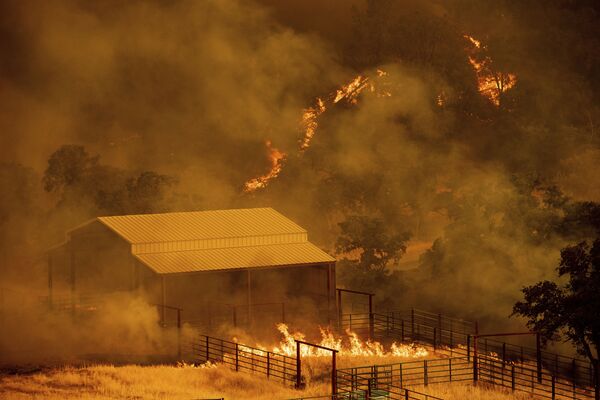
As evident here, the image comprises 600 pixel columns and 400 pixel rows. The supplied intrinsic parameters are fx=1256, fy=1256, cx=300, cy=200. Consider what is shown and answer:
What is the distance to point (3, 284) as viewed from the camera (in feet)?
193

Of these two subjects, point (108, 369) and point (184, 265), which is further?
point (184, 265)

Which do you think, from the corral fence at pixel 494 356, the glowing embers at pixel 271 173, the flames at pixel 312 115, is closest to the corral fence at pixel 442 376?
the corral fence at pixel 494 356

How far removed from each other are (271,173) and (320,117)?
6.34 m

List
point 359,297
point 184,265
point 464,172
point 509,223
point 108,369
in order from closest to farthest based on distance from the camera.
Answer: point 108,369 < point 184,265 < point 509,223 < point 359,297 < point 464,172

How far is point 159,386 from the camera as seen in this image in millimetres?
36188

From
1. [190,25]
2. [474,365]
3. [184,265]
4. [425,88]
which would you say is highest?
[190,25]

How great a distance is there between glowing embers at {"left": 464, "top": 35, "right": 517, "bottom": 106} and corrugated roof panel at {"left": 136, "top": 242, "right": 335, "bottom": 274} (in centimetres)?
3949

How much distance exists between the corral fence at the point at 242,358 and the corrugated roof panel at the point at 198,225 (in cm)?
489

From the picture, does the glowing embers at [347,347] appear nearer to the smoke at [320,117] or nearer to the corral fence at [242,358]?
the corral fence at [242,358]

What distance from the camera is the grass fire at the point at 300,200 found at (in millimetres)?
39562

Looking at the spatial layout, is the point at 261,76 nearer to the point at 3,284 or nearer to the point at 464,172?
the point at 464,172

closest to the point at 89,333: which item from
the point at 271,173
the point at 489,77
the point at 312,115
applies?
the point at 271,173

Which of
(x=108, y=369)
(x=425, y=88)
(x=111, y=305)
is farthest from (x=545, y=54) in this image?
(x=108, y=369)

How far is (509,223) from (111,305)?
58.8 ft
